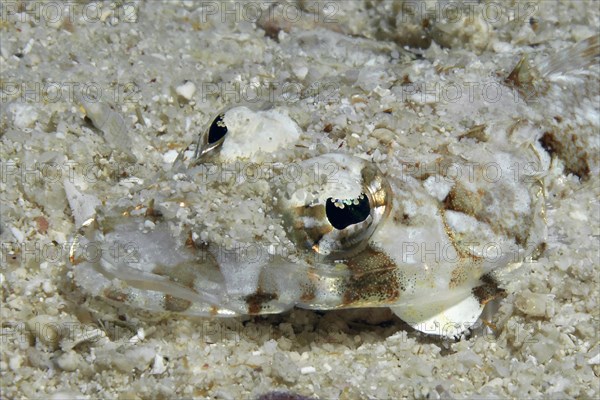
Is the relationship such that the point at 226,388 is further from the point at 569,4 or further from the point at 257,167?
the point at 569,4

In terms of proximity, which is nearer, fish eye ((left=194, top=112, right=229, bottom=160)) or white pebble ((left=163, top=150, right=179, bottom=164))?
fish eye ((left=194, top=112, right=229, bottom=160))

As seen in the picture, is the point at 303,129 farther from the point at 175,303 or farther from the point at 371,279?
the point at 175,303

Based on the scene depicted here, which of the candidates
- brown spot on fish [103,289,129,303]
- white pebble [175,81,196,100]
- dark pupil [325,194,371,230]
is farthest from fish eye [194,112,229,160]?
white pebble [175,81,196,100]

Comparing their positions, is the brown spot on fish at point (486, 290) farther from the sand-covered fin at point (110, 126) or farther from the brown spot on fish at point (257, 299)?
the sand-covered fin at point (110, 126)

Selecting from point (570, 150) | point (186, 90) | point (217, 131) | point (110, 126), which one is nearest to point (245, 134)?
point (217, 131)

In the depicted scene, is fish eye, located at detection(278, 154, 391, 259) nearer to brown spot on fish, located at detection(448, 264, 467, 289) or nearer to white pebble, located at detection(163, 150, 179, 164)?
brown spot on fish, located at detection(448, 264, 467, 289)

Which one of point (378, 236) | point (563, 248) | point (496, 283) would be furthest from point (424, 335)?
point (563, 248)

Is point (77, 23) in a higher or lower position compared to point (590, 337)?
higher
